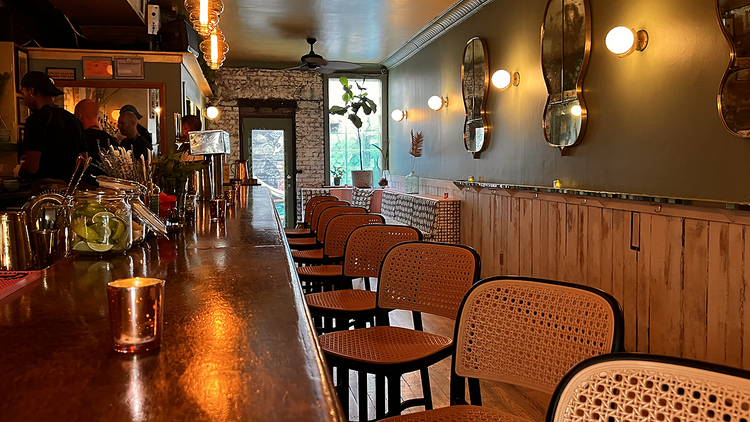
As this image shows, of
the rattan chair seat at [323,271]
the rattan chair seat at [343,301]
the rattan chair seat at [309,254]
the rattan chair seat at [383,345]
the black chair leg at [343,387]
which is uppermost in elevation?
the rattan chair seat at [309,254]

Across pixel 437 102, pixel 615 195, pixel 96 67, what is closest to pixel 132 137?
pixel 96 67

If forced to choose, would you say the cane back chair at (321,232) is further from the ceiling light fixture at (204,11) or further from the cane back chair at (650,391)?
the cane back chair at (650,391)

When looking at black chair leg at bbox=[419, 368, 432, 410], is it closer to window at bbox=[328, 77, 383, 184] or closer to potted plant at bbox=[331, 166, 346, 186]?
potted plant at bbox=[331, 166, 346, 186]

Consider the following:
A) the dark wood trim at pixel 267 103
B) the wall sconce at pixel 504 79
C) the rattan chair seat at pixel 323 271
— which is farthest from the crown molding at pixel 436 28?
the rattan chair seat at pixel 323 271

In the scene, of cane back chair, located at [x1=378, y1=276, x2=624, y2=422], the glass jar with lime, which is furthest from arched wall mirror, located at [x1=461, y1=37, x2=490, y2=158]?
the glass jar with lime

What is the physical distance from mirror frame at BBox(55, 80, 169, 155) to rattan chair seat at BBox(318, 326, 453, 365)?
15.2ft

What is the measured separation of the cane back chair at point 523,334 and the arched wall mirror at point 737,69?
2.09 meters

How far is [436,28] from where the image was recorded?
7.75 meters

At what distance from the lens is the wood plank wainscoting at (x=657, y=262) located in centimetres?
304

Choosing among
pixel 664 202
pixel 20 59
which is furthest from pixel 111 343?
pixel 20 59

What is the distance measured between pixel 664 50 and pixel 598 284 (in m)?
1.64

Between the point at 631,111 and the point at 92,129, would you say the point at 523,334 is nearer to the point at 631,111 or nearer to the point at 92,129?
the point at 631,111

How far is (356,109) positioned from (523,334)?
30.0 feet

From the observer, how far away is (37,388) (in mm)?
738
